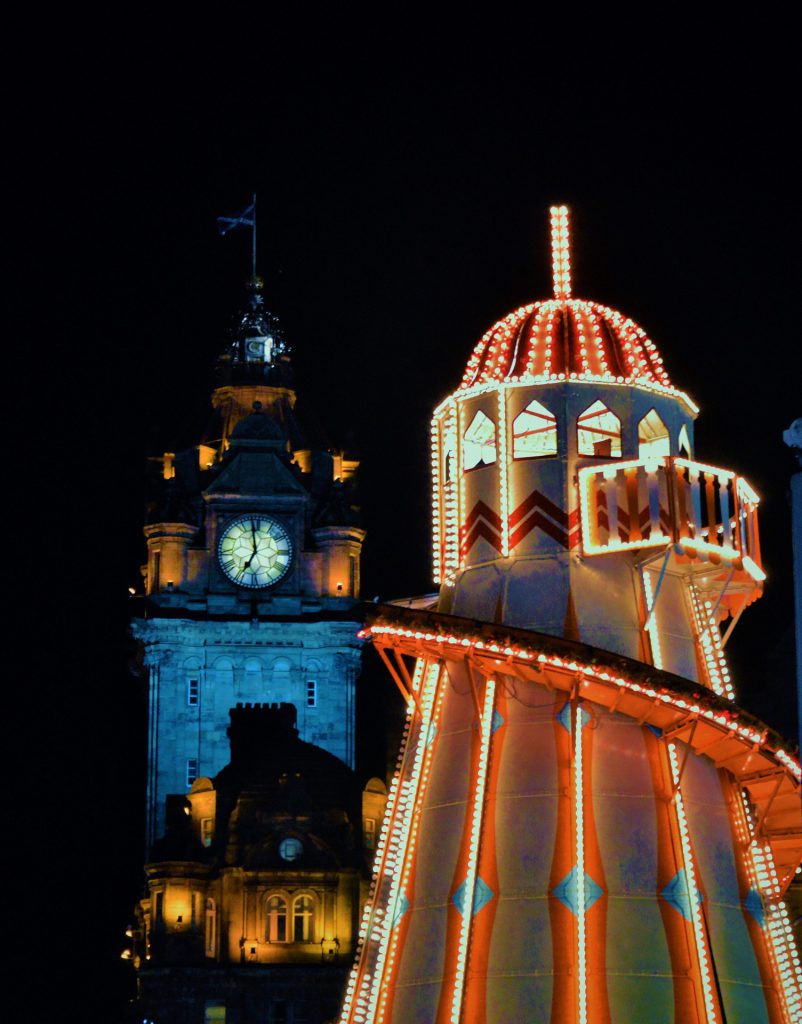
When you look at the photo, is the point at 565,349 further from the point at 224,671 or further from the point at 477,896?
the point at 224,671

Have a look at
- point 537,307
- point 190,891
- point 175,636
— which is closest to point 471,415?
point 537,307

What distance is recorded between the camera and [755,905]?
39.1 meters

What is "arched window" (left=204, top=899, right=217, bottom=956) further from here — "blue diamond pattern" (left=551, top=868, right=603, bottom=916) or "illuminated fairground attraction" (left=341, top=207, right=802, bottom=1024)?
"blue diamond pattern" (left=551, top=868, right=603, bottom=916)

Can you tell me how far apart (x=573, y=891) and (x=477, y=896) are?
60.1 inches

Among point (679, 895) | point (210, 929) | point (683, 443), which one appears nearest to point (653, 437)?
point (683, 443)

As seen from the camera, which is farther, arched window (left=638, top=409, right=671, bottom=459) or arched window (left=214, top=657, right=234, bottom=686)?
arched window (left=214, top=657, right=234, bottom=686)

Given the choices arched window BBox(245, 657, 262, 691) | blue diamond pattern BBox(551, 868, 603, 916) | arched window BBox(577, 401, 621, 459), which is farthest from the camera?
arched window BBox(245, 657, 262, 691)

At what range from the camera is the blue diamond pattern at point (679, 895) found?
123 feet

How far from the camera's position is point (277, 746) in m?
112

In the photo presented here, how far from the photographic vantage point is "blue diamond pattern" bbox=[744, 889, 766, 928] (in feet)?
128

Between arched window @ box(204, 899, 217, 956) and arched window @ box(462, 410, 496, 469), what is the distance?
68.8 meters

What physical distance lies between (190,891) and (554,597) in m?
69.8

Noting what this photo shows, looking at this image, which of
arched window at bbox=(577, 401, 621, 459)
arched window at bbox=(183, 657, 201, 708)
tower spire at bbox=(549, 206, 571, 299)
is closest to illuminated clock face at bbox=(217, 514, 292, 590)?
arched window at bbox=(183, 657, 201, 708)

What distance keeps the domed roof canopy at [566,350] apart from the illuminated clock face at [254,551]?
79658 mm
